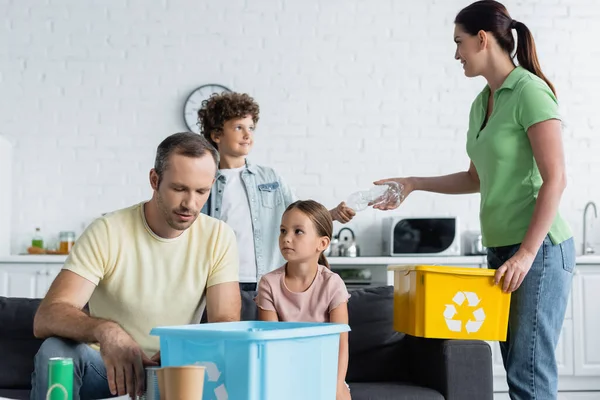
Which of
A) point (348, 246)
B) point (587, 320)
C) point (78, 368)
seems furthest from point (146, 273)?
point (587, 320)

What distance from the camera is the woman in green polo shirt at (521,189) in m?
2.23

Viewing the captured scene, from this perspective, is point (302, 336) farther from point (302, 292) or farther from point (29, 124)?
point (29, 124)

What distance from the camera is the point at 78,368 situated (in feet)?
6.57

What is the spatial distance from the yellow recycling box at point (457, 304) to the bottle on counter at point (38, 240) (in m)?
3.39

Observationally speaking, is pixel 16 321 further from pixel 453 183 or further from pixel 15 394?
pixel 453 183

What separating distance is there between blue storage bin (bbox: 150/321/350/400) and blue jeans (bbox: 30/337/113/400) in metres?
0.43

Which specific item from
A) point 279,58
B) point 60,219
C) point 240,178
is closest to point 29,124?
point 60,219

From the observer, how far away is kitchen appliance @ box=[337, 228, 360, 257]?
5148 millimetres

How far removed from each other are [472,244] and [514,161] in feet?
10.4

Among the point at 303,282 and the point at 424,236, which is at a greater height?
the point at 424,236

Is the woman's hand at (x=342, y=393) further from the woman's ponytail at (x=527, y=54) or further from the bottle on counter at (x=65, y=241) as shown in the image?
the bottle on counter at (x=65, y=241)

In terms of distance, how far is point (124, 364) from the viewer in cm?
176

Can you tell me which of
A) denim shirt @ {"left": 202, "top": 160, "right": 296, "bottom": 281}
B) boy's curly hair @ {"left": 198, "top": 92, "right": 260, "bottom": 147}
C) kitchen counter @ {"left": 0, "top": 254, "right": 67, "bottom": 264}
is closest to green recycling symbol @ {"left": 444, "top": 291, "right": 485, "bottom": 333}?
denim shirt @ {"left": 202, "top": 160, "right": 296, "bottom": 281}

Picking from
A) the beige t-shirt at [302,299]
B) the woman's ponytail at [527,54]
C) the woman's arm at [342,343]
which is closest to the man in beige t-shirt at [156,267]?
the beige t-shirt at [302,299]
